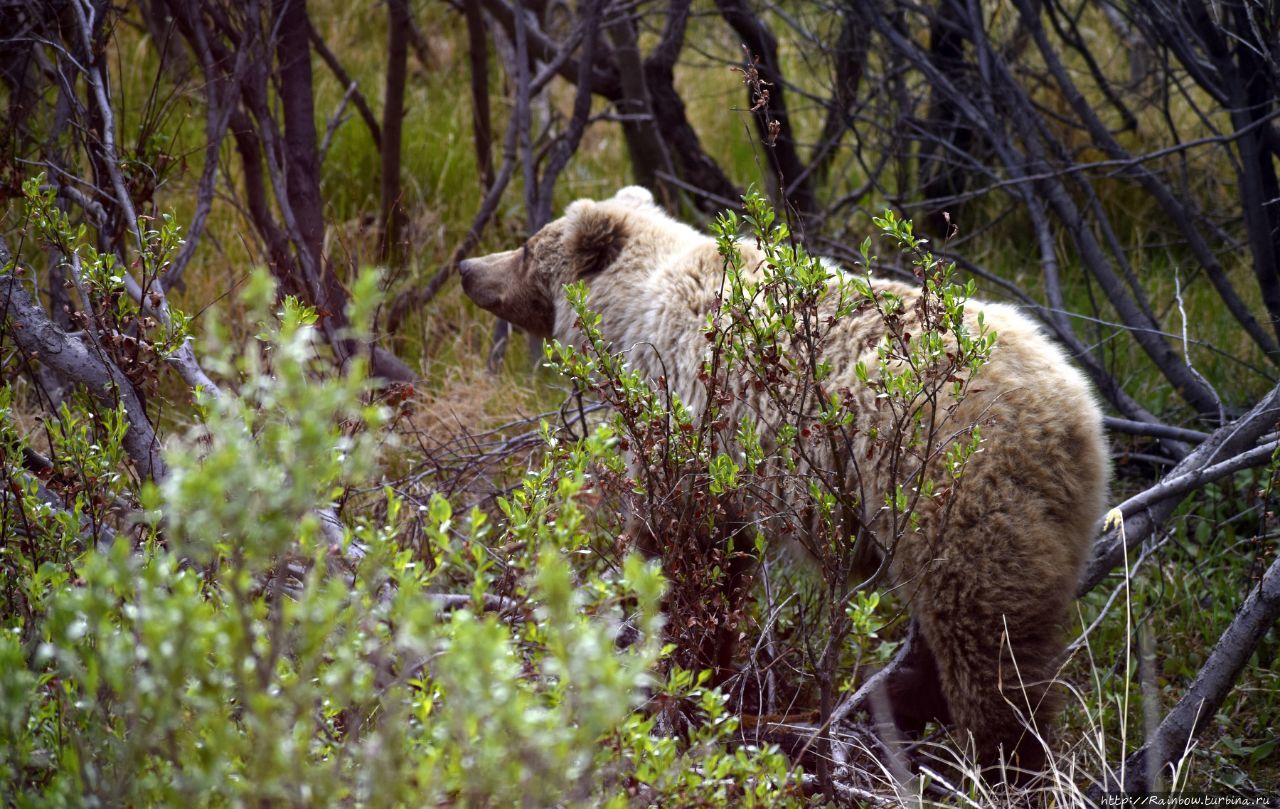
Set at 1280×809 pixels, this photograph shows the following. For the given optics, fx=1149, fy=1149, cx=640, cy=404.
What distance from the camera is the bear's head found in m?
4.64

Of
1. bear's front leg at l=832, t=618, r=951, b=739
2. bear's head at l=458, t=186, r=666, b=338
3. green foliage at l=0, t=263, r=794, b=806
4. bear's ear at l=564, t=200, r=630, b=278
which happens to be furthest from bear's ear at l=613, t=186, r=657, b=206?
green foliage at l=0, t=263, r=794, b=806

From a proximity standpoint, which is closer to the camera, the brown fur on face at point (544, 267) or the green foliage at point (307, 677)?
the green foliage at point (307, 677)

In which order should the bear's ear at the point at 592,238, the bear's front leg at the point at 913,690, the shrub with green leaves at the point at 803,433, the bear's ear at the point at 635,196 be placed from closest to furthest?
1. the shrub with green leaves at the point at 803,433
2. the bear's front leg at the point at 913,690
3. the bear's ear at the point at 592,238
4. the bear's ear at the point at 635,196

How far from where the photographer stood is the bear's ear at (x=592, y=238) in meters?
4.62

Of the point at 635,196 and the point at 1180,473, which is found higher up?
the point at 635,196

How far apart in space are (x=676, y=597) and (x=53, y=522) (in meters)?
1.60

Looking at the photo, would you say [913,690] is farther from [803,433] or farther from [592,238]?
[592,238]

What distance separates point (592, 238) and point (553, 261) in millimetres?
220

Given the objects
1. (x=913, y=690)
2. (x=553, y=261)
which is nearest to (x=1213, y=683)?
(x=913, y=690)

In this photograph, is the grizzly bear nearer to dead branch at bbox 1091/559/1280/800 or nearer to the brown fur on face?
dead branch at bbox 1091/559/1280/800

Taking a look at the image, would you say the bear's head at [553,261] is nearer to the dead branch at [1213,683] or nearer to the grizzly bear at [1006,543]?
the grizzly bear at [1006,543]

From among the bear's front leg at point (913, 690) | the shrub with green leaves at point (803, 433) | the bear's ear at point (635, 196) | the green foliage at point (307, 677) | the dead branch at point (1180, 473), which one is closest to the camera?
the green foliage at point (307, 677)

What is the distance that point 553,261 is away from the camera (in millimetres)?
4758

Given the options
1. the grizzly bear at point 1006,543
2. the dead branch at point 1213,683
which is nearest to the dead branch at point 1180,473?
the grizzly bear at point 1006,543
